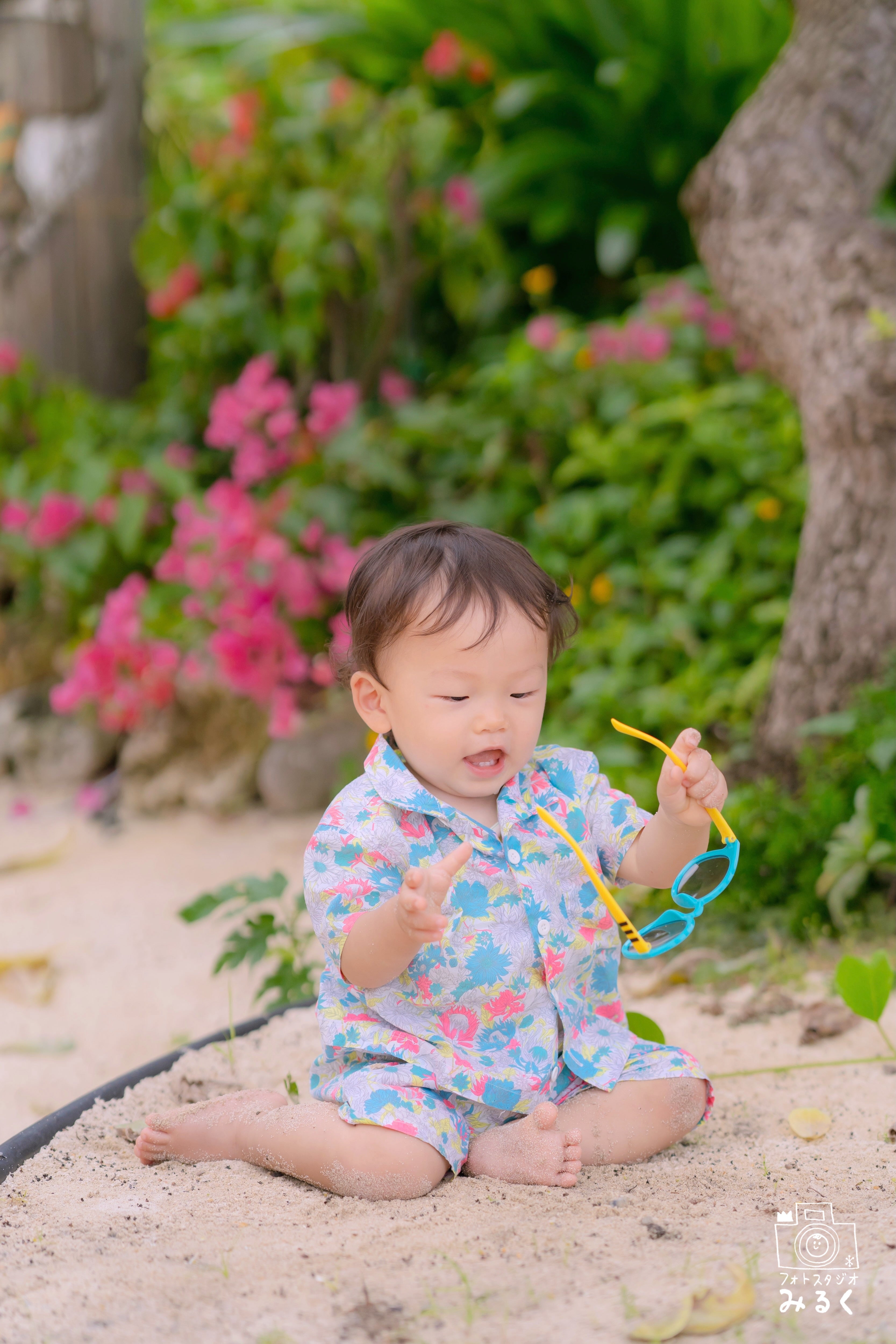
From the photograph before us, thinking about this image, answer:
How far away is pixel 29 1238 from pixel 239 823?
93.8 inches

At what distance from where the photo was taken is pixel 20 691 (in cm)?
447

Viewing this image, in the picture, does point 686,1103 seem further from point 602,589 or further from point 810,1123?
point 602,589

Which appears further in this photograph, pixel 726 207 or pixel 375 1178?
pixel 726 207

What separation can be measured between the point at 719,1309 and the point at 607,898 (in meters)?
0.46

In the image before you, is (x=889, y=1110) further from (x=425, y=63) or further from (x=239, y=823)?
(x=425, y=63)

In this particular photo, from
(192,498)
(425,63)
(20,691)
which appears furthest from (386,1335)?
(425,63)

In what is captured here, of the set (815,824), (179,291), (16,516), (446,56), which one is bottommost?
(815,824)

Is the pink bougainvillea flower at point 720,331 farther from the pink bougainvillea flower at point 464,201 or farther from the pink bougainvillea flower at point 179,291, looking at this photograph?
the pink bougainvillea flower at point 179,291

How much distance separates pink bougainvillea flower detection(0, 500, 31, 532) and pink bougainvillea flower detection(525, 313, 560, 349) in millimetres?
1714

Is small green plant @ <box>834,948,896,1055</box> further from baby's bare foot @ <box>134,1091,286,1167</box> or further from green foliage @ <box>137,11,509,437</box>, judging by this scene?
green foliage @ <box>137,11,509,437</box>

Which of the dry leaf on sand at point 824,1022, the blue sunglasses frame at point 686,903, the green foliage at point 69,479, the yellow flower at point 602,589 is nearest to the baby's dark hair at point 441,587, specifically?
the blue sunglasses frame at point 686,903

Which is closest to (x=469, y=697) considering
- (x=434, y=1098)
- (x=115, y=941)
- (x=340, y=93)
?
(x=434, y=1098)

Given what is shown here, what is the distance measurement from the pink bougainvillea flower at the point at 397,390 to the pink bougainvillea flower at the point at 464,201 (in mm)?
572

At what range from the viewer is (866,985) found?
166 centimetres
